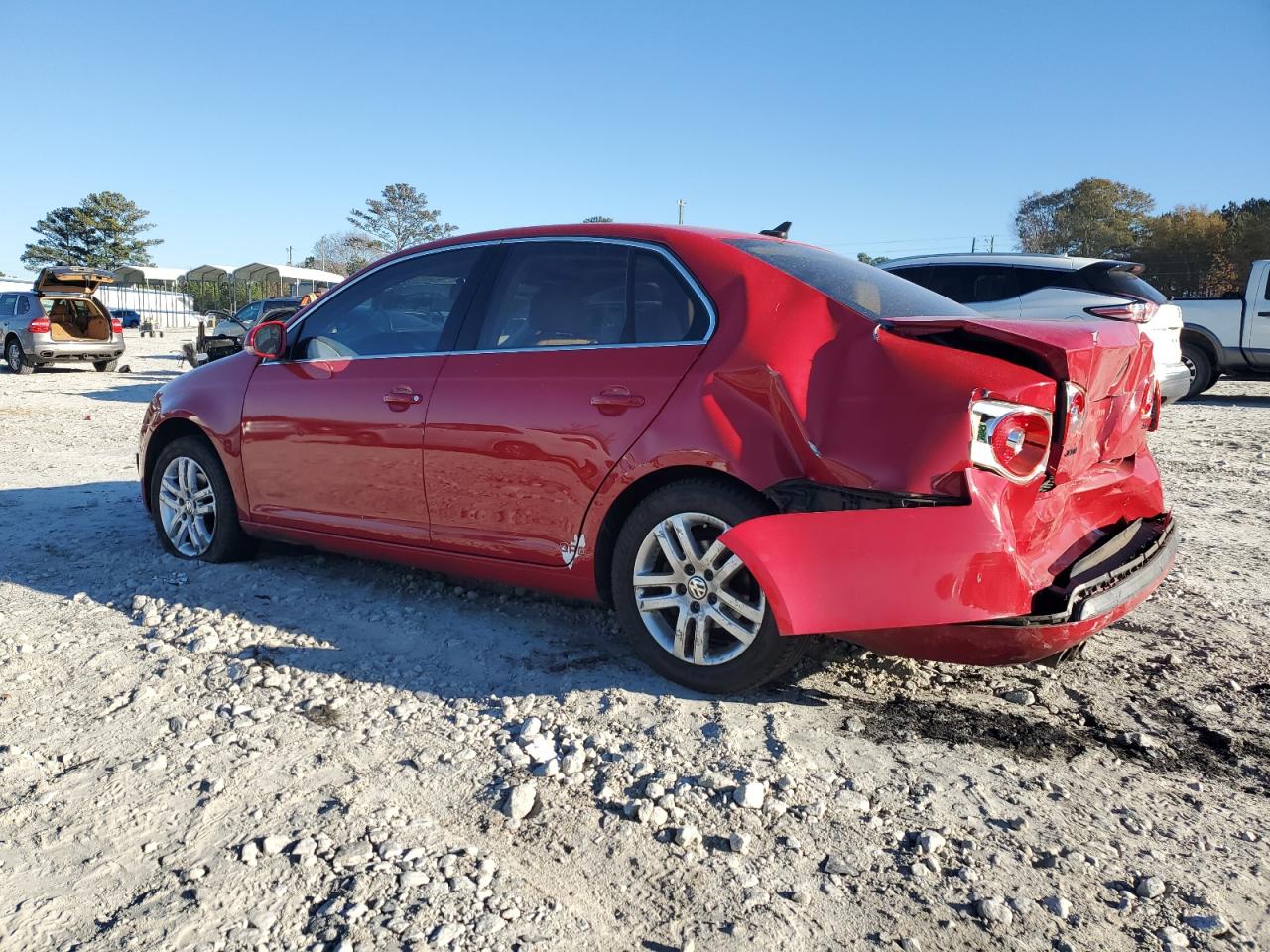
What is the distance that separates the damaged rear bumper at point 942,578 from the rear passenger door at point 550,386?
30.2 inches

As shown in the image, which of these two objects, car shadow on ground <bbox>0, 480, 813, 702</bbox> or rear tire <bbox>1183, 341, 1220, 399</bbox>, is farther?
rear tire <bbox>1183, 341, 1220, 399</bbox>

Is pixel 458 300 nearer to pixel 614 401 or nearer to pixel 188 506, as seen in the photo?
pixel 614 401

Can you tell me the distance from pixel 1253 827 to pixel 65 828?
3.13 meters

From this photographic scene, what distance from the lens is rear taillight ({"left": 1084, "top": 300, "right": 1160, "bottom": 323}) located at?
9047mm

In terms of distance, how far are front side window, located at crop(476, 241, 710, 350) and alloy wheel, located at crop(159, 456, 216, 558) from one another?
1.99m

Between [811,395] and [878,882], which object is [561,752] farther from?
[811,395]

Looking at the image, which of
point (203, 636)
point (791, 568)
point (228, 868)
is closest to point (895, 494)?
point (791, 568)

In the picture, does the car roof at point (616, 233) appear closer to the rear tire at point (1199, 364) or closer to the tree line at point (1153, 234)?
the rear tire at point (1199, 364)

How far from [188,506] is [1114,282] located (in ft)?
28.7

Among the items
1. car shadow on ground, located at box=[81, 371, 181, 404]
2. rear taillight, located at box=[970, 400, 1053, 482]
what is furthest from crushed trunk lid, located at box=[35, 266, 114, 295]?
rear taillight, located at box=[970, 400, 1053, 482]

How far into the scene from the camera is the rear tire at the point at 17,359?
63.3ft

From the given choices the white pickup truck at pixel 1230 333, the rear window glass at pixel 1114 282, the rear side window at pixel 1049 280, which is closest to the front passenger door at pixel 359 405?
the rear side window at pixel 1049 280

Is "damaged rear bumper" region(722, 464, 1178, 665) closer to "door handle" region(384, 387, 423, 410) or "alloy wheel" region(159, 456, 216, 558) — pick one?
"door handle" region(384, 387, 423, 410)

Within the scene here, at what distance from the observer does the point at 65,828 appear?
253 centimetres
